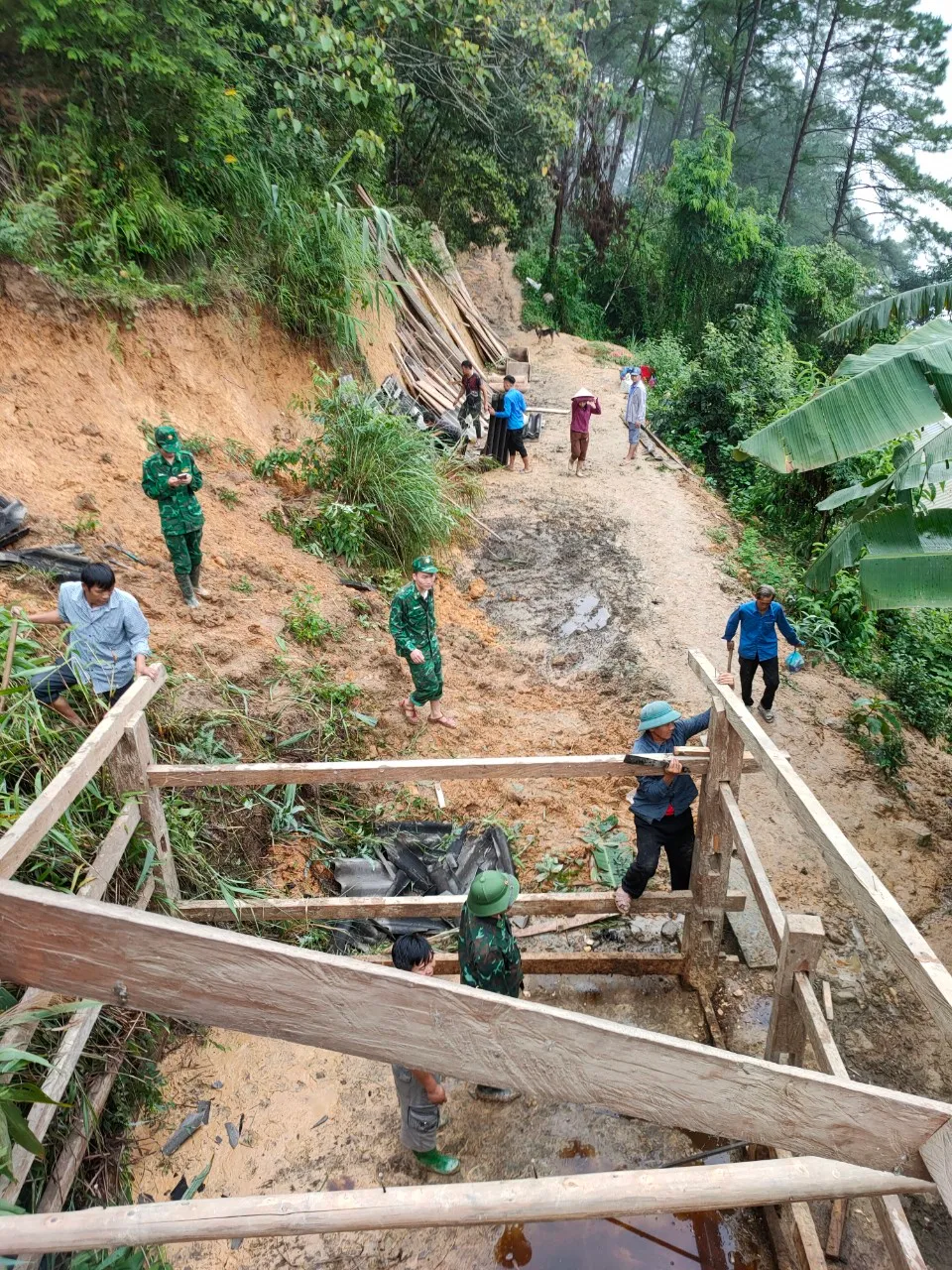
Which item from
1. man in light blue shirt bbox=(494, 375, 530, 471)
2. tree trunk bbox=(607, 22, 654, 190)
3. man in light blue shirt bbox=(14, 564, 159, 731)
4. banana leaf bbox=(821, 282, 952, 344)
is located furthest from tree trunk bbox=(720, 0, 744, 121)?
man in light blue shirt bbox=(14, 564, 159, 731)

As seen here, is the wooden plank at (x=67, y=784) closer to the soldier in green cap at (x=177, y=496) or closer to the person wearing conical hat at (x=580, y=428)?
the soldier in green cap at (x=177, y=496)

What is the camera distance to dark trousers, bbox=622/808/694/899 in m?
3.96

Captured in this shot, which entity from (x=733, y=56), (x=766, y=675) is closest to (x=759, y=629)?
(x=766, y=675)

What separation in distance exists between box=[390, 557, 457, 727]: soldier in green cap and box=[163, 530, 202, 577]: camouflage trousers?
1.61m

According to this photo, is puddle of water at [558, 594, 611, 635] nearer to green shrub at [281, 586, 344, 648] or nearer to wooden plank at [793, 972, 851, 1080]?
green shrub at [281, 586, 344, 648]

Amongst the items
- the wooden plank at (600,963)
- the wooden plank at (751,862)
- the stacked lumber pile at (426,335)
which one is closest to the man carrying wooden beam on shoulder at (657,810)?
the wooden plank at (751,862)

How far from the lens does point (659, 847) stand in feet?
13.4

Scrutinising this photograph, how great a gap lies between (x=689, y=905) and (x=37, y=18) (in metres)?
8.66

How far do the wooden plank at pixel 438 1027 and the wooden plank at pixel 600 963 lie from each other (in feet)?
8.79

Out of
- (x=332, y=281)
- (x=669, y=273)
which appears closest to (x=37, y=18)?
(x=332, y=281)

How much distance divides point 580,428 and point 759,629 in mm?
6320

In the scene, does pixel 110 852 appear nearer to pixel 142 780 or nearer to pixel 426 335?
pixel 142 780

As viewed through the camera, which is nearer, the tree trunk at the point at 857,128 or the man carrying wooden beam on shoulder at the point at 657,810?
the man carrying wooden beam on shoulder at the point at 657,810

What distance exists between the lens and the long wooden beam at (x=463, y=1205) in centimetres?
164
